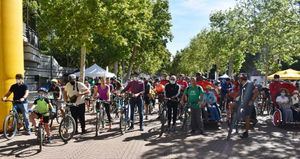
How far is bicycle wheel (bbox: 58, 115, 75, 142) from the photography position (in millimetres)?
12133

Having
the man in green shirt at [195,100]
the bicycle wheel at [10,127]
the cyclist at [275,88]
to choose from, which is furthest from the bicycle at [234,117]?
the bicycle wheel at [10,127]

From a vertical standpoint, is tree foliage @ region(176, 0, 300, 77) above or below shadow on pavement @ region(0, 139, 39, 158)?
above

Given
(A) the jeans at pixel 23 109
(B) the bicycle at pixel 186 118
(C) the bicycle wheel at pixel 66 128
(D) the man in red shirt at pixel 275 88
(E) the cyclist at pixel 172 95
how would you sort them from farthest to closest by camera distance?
1. (D) the man in red shirt at pixel 275 88
2. (B) the bicycle at pixel 186 118
3. (E) the cyclist at pixel 172 95
4. (A) the jeans at pixel 23 109
5. (C) the bicycle wheel at pixel 66 128

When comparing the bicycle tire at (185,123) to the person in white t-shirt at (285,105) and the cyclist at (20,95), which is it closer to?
the person in white t-shirt at (285,105)

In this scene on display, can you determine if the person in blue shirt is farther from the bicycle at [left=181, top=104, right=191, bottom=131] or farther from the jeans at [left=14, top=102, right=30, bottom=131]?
the jeans at [left=14, top=102, right=30, bottom=131]

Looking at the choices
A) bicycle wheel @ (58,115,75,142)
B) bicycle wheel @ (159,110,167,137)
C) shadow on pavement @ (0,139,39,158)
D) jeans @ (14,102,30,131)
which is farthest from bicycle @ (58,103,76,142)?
bicycle wheel @ (159,110,167,137)

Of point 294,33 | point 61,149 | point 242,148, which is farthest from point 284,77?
point 61,149

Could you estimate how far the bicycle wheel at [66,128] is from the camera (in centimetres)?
1213

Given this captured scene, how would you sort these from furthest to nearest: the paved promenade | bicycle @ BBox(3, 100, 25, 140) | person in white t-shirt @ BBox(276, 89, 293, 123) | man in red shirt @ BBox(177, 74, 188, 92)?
man in red shirt @ BBox(177, 74, 188, 92) < person in white t-shirt @ BBox(276, 89, 293, 123) < bicycle @ BBox(3, 100, 25, 140) < the paved promenade

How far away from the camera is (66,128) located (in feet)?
40.2

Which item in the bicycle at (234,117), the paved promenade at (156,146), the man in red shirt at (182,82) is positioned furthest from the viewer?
the man in red shirt at (182,82)

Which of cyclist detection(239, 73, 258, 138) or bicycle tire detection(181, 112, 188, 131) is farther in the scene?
bicycle tire detection(181, 112, 188, 131)

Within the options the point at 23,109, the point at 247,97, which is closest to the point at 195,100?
the point at 247,97

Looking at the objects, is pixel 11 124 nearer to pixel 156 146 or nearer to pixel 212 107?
pixel 156 146
